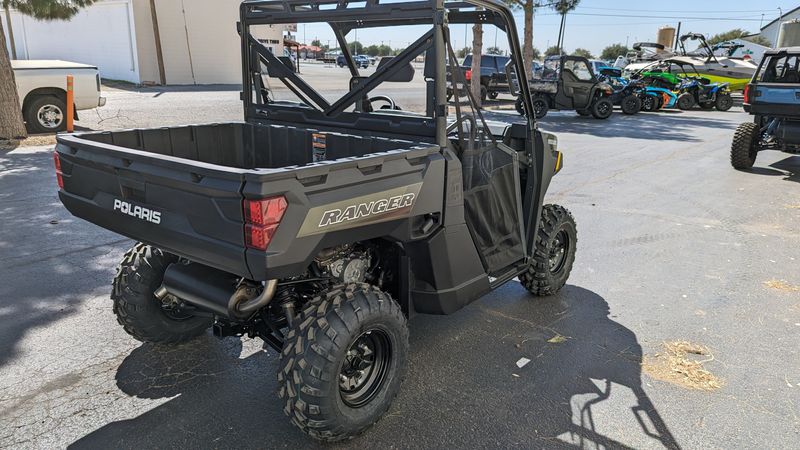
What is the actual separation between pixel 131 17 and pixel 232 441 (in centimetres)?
2703

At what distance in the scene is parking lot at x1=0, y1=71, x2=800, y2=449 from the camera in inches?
115

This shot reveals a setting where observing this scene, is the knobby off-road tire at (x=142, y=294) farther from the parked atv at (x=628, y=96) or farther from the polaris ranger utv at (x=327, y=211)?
the parked atv at (x=628, y=96)

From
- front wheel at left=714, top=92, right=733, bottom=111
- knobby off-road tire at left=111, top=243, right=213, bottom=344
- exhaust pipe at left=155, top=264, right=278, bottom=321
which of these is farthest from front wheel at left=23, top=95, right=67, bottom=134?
front wheel at left=714, top=92, right=733, bottom=111

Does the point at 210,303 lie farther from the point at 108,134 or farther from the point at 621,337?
the point at 621,337

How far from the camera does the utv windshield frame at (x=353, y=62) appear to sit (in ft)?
10.0

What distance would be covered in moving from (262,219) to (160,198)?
64cm

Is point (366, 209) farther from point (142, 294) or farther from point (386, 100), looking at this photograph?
point (142, 294)

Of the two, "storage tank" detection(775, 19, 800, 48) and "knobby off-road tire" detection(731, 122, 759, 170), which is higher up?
"storage tank" detection(775, 19, 800, 48)

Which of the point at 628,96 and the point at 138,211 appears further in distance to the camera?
the point at 628,96

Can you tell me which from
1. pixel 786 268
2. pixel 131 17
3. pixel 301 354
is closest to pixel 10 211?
pixel 301 354

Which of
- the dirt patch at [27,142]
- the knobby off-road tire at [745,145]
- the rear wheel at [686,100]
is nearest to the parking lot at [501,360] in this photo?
the knobby off-road tire at [745,145]

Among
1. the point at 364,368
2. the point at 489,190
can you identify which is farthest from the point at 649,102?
the point at 364,368

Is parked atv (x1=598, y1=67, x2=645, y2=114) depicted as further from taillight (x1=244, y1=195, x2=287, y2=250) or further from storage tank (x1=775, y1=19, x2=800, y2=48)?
taillight (x1=244, y1=195, x2=287, y2=250)

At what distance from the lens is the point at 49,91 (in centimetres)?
1133
